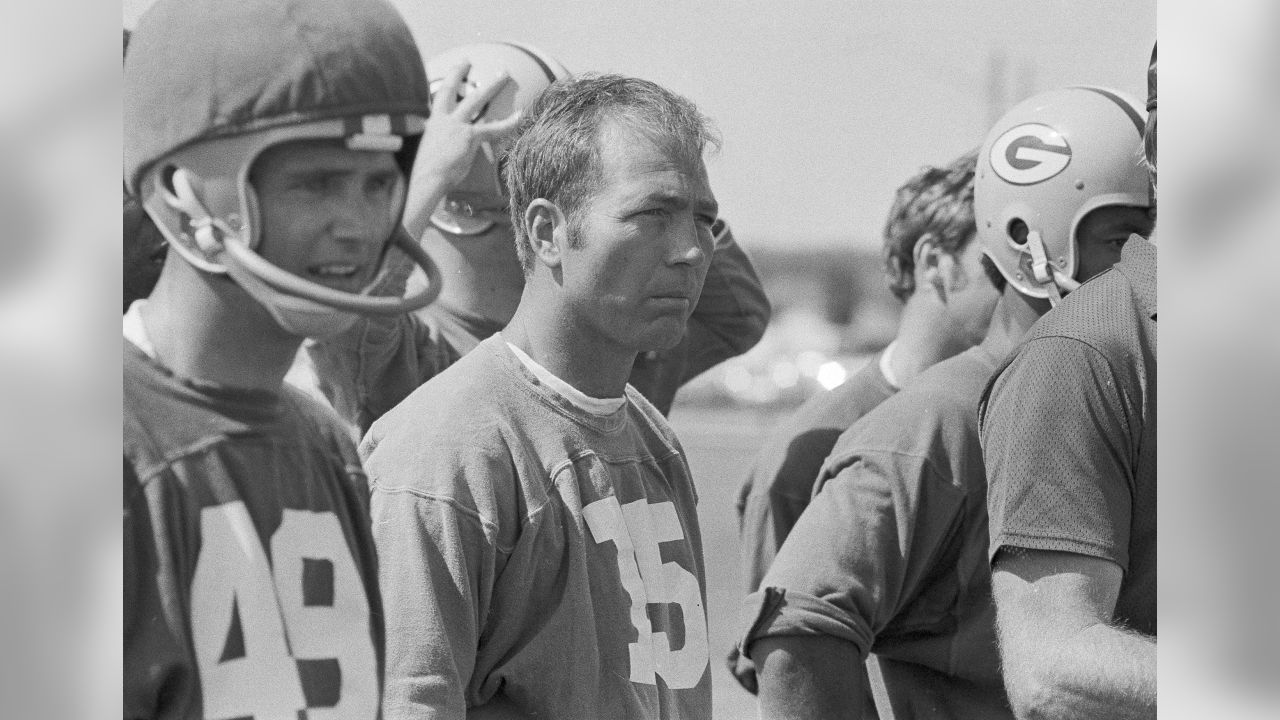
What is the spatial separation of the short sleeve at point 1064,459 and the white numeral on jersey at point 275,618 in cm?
93

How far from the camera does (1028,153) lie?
2979mm

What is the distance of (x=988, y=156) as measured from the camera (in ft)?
9.78

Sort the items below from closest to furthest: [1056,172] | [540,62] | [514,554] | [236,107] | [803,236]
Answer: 1. [236,107]
2. [514,554]
3. [540,62]
4. [803,236]
5. [1056,172]

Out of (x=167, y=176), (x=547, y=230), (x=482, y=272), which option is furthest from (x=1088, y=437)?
(x=167, y=176)

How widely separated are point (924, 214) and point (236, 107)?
4.06 feet

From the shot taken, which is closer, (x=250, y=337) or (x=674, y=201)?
(x=250, y=337)

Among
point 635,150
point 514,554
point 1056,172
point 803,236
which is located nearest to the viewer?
point 514,554

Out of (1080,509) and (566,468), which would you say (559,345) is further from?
(1080,509)

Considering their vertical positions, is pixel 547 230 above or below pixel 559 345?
above

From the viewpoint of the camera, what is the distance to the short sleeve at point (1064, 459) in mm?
2473

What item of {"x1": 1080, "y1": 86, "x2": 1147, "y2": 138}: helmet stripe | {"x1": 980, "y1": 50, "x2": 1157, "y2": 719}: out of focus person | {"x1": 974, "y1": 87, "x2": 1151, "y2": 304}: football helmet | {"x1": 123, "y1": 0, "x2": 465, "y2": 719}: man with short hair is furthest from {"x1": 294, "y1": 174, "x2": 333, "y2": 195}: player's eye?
{"x1": 1080, "y1": 86, "x2": 1147, "y2": 138}: helmet stripe

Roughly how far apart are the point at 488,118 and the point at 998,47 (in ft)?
2.83
